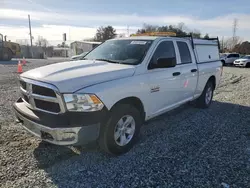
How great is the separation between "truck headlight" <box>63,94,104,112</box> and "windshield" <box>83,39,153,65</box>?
122 centimetres

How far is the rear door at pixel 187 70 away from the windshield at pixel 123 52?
1.06 m

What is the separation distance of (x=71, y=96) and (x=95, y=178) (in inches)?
45.4

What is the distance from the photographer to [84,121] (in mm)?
3055

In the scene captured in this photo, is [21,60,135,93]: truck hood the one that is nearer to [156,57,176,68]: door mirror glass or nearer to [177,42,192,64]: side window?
[156,57,176,68]: door mirror glass

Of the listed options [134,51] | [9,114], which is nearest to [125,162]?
[134,51]

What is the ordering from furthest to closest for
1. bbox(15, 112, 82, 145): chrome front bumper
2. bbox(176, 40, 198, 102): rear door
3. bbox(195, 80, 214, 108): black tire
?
1. bbox(195, 80, 214, 108): black tire
2. bbox(176, 40, 198, 102): rear door
3. bbox(15, 112, 82, 145): chrome front bumper

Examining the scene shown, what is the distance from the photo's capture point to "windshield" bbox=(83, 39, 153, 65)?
4135mm

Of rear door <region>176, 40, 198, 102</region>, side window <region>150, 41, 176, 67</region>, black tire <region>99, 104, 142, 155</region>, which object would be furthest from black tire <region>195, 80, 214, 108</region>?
black tire <region>99, 104, 142, 155</region>

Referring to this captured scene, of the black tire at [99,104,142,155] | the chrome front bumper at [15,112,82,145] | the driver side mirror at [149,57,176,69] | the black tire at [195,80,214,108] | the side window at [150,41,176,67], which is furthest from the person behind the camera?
the black tire at [195,80,214,108]

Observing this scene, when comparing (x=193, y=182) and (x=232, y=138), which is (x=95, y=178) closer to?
(x=193, y=182)

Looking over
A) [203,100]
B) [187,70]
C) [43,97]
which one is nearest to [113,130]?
[43,97]

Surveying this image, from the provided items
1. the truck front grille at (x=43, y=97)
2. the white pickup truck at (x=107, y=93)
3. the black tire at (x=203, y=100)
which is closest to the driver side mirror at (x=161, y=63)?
the white pickup truck at (x=107, y=93)

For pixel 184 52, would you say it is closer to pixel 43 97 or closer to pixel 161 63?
pixel 161 63

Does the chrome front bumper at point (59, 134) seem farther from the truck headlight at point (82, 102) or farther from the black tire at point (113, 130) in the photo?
the black tire at point (113, 130)
